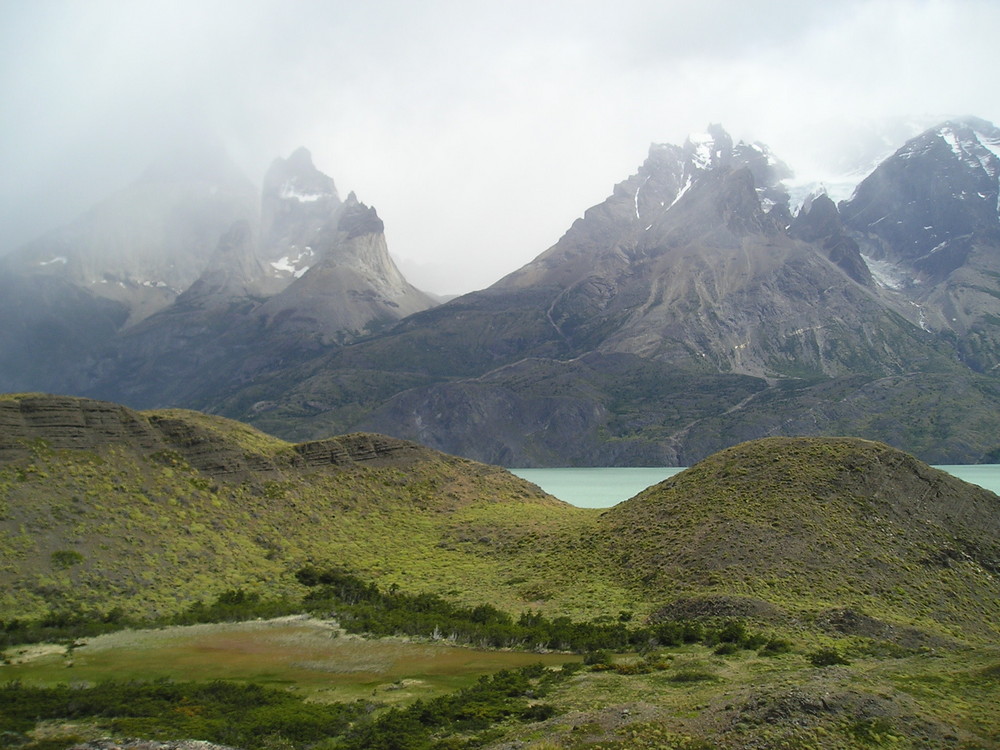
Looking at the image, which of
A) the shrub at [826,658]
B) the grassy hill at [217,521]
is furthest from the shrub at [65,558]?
the shrub at [826,658]

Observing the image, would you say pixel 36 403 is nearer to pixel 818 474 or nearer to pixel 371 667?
pixel 371 667

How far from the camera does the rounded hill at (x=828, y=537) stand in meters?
50.9

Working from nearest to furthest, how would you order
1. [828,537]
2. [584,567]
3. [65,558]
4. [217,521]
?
[65,558]
[828,537]
[584,567]
[217,521]

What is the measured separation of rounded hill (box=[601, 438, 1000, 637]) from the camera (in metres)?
50.9

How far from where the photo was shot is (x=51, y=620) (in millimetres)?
48281

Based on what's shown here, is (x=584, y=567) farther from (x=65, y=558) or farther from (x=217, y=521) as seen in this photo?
(x=65, y=558)

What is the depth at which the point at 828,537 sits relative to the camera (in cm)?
5666

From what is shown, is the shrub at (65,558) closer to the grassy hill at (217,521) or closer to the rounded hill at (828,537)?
the grassy hill at (217,521)

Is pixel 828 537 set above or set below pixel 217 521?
above

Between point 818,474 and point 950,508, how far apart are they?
9510 mm

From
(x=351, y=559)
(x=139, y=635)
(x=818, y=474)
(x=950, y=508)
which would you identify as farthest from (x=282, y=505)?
(x=950, y=508)

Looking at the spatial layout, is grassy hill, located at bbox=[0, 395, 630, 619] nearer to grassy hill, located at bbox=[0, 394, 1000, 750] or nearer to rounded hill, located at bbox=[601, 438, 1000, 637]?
grassy hill, located at bbox=[0, 394, 1000, 750]

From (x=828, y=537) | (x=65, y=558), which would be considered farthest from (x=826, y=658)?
(x=65, y=558)

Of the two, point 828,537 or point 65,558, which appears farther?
point 828,537
